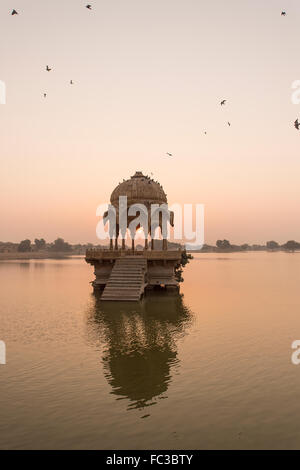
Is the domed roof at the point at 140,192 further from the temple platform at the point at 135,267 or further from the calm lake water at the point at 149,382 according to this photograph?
the calm lake water at the point at 149,382

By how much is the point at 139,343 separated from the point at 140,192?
2297cm

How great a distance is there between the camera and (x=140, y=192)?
123 ft

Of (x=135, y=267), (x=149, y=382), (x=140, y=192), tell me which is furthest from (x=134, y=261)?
(x=149, y=382)

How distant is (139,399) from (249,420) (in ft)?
9.69

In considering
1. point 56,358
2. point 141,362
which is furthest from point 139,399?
point 56,358

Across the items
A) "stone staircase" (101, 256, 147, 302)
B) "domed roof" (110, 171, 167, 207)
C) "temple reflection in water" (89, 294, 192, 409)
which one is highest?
"domed roof" (110, 171, 167, 207)

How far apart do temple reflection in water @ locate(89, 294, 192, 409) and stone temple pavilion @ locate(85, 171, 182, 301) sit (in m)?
2.19

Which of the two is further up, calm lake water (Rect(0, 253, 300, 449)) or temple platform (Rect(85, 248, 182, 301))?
temple platform (Rect(85, 248, 182, 301))

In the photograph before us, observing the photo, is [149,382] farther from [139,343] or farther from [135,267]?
[135,267]

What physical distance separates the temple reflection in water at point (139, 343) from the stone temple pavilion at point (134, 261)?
2193 millimetres

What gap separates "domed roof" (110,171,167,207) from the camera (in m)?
37.4

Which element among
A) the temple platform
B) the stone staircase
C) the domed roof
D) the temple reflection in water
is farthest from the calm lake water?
the domed roof

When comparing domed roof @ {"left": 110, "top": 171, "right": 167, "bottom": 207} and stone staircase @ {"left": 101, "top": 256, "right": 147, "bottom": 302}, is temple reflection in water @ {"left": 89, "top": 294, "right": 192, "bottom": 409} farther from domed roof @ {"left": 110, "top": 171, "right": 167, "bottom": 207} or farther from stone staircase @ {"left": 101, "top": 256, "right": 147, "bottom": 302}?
domed roof @ {"left": 110, "top": 171, "right": 167, "bottom": 207}

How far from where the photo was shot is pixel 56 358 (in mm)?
14062
